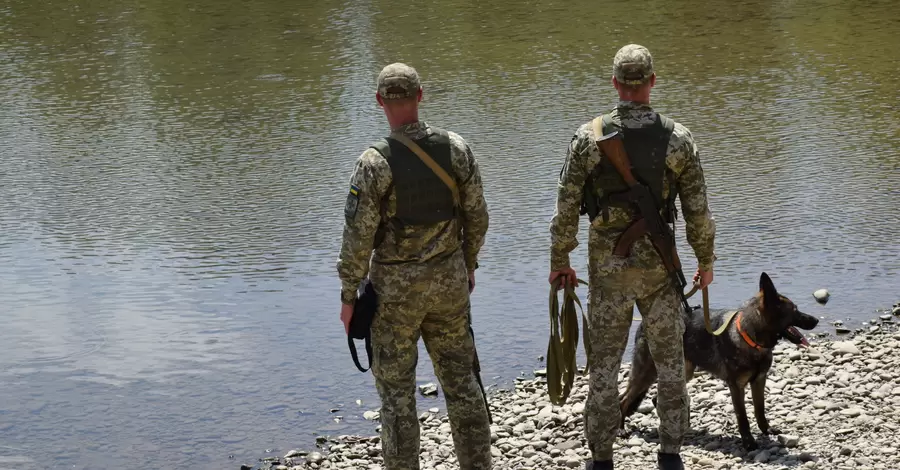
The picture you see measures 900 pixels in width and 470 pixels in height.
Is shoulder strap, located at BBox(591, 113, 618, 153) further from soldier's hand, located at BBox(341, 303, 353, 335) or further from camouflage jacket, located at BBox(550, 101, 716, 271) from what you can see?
soldier's hand, located at BBox(341, 303, 353, 335)

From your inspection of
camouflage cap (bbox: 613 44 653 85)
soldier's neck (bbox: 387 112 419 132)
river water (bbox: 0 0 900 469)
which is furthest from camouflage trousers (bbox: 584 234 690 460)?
river water (bbox: 0 0 900 469)

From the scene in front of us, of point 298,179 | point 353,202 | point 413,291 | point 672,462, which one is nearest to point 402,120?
point 353,202

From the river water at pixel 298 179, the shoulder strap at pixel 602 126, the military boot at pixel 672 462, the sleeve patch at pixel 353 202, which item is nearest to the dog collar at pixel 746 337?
the military boot at pixel 672 462

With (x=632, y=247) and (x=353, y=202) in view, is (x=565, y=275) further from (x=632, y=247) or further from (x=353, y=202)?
(x=353, y=202)

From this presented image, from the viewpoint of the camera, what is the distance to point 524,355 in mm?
7617

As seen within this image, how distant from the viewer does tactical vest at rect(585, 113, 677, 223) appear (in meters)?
5.04

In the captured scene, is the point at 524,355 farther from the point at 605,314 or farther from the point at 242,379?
the point at 605,314

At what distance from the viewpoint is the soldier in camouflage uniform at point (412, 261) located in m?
4.86

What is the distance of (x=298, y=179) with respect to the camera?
11500mm

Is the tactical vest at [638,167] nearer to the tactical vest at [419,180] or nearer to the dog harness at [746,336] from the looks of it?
the tactical vest at [419,180]

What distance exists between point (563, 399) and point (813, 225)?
4806mm

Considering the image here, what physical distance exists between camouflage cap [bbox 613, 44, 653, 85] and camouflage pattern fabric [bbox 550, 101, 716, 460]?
108mm

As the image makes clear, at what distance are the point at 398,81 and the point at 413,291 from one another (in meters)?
0.86

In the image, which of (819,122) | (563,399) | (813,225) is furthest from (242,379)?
(819,122)
